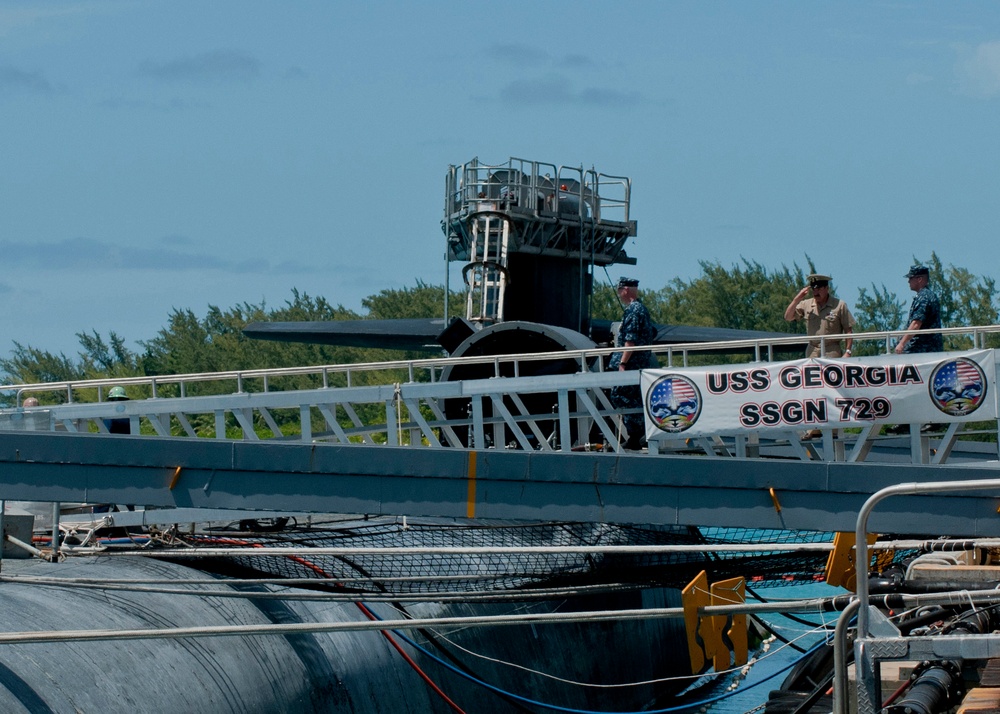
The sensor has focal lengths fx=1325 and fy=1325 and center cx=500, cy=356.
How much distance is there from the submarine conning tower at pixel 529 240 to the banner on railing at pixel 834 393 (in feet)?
27.6

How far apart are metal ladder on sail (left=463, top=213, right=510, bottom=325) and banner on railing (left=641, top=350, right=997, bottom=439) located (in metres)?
8.40

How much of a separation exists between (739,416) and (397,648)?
4324 mm

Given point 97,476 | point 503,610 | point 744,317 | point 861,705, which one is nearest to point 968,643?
point 861,705

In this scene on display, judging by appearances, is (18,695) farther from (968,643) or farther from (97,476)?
(968,643)

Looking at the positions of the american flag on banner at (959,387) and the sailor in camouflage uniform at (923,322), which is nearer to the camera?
the american flag on banner at (959,387)

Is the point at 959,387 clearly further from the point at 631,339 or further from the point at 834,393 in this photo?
the point at 631,339

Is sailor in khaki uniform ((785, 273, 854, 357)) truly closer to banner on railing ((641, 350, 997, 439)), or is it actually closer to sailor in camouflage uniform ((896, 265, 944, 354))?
sailor in camouflage uniform ((896, 265, 944, 354))

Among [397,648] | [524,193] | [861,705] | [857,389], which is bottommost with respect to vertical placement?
[397,648]

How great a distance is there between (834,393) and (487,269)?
9.69m

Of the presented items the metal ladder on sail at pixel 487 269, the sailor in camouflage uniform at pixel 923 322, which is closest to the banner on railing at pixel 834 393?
the sailor in camouflage uniform at pixel 923 322

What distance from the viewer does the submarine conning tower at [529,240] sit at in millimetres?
22500

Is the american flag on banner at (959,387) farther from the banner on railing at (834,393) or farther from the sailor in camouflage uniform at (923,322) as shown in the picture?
the sailor in camouflage uniform at (923,322)

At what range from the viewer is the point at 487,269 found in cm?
2252

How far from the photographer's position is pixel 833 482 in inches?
418
